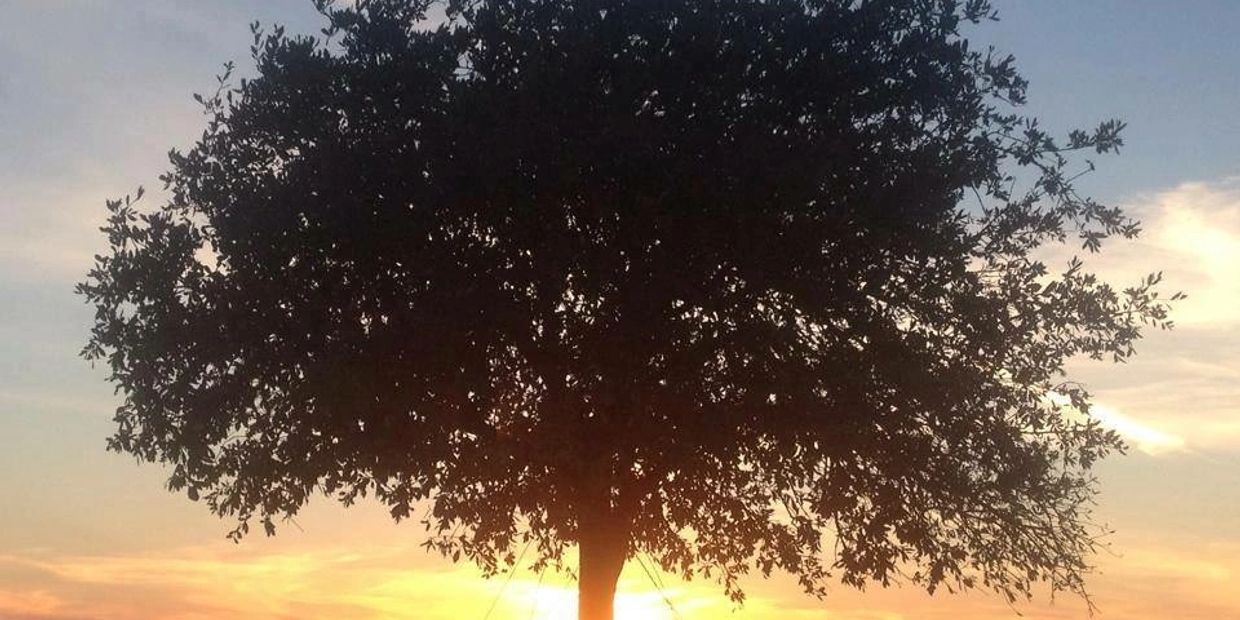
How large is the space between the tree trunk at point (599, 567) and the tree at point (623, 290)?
2.8 inches

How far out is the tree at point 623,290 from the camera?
83.1 ft

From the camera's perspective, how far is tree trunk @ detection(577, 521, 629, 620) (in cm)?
2807

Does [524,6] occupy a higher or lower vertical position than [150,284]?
higher

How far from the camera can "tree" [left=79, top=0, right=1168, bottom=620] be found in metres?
25.3

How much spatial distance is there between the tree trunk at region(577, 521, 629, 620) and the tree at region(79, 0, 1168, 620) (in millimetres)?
70

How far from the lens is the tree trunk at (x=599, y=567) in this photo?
28069mm

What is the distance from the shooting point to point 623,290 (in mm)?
25609

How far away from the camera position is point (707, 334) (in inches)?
1021

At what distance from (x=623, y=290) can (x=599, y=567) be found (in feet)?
20.3

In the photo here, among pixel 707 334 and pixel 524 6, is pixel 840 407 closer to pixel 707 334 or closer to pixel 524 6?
pixel 707 334

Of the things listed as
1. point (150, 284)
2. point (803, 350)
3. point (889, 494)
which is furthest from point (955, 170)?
point (150, 284)

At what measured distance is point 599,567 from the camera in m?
28.2

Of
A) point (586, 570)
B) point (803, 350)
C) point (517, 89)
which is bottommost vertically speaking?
point (586, 570)

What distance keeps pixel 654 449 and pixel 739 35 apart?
797cm
